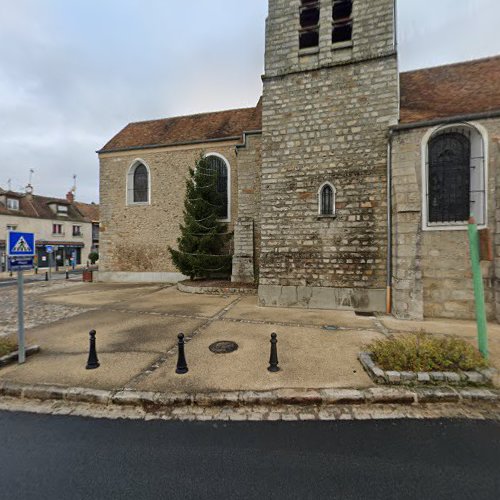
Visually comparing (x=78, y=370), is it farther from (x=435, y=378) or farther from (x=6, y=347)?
(x=435, y=378)

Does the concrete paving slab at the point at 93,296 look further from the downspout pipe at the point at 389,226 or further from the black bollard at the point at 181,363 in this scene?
the downspout pipe at the point at 389,226

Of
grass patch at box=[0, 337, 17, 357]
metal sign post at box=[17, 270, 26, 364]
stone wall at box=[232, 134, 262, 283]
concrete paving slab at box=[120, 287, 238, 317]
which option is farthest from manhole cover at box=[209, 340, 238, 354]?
stone wall at box=[232, 134, 262, 283]

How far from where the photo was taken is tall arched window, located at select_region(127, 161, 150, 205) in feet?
54.0

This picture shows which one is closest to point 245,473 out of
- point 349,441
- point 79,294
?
point 349,441

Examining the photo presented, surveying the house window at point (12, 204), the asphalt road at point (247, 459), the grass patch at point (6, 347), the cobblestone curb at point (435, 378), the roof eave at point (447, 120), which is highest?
the house window at point (12, 204)

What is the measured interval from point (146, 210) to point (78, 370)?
42.4ft

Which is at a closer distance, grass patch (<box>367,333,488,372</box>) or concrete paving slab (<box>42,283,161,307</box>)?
grass patch (<box>367,333,488,372</box>)

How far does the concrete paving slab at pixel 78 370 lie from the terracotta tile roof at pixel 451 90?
9.88m

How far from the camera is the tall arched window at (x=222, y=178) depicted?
14.9m

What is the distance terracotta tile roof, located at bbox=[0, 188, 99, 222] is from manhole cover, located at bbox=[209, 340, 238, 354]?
28.9m

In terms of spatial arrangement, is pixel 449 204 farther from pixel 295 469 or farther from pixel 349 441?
pixel 295 469

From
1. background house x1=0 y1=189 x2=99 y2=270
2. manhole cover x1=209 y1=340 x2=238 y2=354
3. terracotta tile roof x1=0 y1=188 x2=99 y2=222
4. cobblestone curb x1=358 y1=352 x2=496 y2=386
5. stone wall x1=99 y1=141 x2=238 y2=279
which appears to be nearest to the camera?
cobblestone curb x1=358 y1=352 x2=496 y2=386

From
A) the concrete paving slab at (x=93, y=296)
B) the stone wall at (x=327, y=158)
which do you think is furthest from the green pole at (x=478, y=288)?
the concrete paving slab at (x=93, y=296)

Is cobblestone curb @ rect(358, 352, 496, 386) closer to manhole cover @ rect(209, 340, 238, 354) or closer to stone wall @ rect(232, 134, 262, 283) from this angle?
manhole cover @ rect(209, 340, 238, 354)
